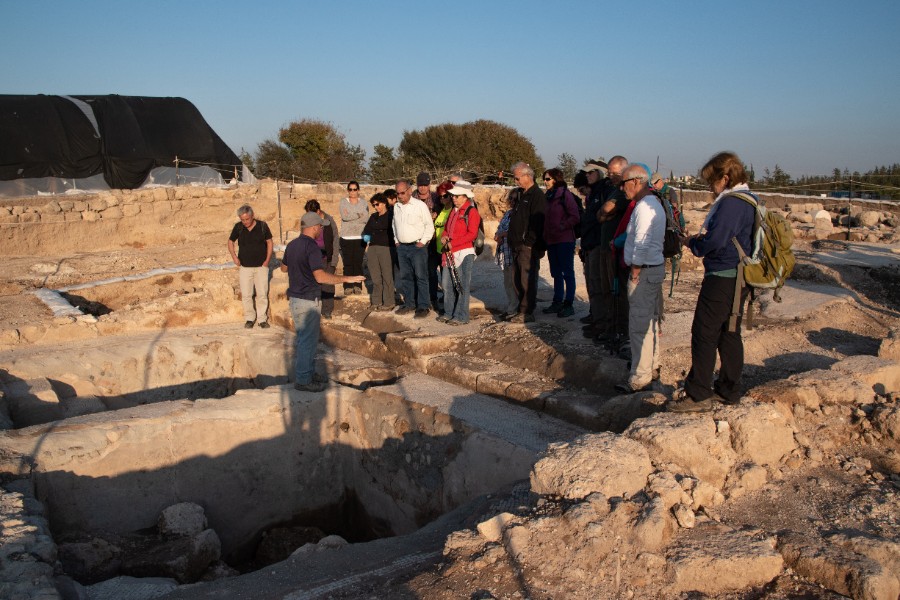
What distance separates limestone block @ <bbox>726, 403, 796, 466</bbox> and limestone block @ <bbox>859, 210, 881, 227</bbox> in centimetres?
1481

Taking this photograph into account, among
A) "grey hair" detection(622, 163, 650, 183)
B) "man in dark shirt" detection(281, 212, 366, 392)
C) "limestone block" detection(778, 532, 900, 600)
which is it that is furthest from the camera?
"man in dark shirt" detection(281, 212, 366, 392)

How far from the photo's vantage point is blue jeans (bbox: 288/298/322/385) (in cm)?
611

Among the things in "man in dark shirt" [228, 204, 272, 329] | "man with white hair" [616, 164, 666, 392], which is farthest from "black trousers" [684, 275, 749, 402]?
"man in dark shirt" [228, 204, 272, 329]

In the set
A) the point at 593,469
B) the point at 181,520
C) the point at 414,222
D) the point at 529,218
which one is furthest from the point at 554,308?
the point at 593,469

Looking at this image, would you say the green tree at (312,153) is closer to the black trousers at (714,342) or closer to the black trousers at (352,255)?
the black trousers at (352,255)

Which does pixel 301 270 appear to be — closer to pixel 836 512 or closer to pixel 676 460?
pixel 676 460

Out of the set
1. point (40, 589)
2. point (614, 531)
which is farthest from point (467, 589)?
point (40, 589)

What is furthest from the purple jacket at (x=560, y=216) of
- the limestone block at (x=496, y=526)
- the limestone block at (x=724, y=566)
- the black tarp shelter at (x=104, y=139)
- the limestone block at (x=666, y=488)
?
the black tarp shelter at (x=104, y=139)

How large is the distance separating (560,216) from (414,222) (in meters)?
1.67

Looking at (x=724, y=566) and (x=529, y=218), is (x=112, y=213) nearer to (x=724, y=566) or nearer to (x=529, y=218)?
(x=529, y=218)

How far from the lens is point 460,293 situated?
772cm

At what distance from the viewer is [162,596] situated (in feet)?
12.1

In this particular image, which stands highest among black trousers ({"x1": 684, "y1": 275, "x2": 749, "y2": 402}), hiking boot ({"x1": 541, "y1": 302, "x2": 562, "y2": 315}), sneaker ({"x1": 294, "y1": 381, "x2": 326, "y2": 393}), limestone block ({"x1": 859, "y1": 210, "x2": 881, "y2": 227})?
limestone block ({"x1": 859, "y1": 210, "x2": 881, "y2": 227})

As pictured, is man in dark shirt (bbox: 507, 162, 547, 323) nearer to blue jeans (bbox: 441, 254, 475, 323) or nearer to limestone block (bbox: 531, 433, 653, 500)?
blue jeans (bbox: 441, 254, 475, 323)
